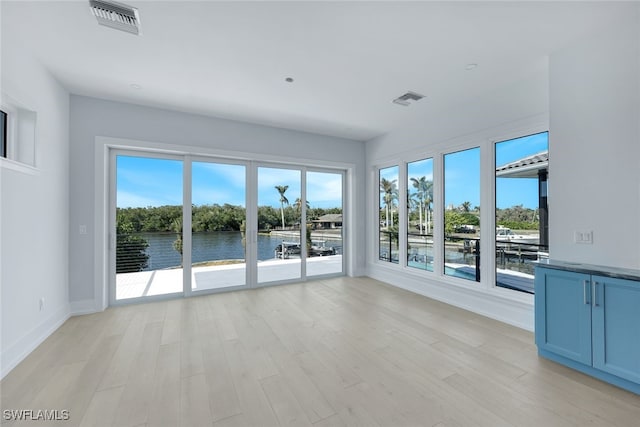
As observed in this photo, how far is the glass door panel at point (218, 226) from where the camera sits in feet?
15.0

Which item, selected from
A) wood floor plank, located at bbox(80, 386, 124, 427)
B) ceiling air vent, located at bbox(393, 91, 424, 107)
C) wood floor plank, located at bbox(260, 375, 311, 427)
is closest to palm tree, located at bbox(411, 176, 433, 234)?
ceiling air vent, located at bbox(393, 91, 424, 107)

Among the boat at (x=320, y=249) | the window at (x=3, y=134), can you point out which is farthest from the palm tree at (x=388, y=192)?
the window at (x=3, y=134)

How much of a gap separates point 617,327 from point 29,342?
5.41m

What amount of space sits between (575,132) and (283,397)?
3711 millimetres

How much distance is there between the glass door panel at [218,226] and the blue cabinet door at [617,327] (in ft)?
15.3

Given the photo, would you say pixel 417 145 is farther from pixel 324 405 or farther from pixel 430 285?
pixel 324 405

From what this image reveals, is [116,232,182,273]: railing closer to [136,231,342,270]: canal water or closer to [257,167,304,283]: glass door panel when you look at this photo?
[136,231,342,270]: canal water

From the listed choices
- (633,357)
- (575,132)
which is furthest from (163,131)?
(633,357)

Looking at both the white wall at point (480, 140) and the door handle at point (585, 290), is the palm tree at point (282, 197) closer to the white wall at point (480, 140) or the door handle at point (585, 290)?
the white wall at point (480, 140)

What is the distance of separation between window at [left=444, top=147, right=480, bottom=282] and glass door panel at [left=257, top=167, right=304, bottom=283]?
280 centimetres

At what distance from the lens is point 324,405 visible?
191 centimetres

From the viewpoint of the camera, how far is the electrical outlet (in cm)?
254

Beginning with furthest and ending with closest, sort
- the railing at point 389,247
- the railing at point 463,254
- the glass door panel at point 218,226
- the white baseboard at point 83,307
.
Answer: the railing at point 389,247 < the glass door panel at point 218,226 < the railing at point 463,254 < the white baseboard at point 83,307

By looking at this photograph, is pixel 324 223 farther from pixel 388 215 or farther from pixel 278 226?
pixel 388 215
